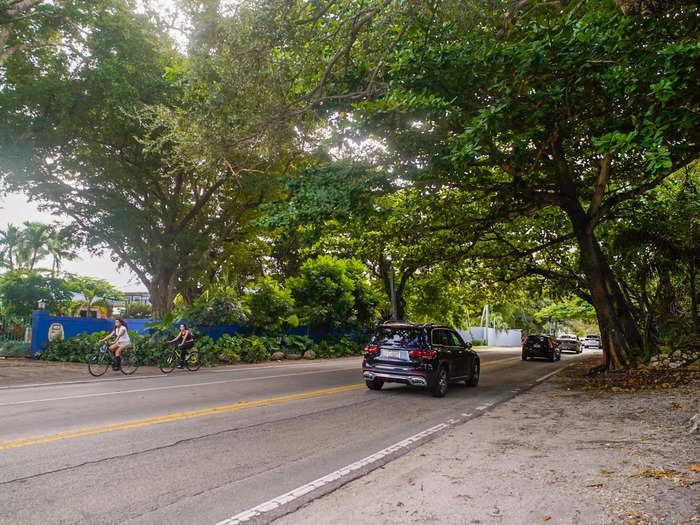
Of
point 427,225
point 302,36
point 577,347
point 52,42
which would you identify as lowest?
point 577,347

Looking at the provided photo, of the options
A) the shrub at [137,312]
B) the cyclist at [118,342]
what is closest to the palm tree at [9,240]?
the shrub at [137,312]

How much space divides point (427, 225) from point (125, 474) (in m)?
13.2

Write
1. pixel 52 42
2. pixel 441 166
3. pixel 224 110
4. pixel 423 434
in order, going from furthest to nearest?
1. pixel 52 42
2. pixel 224 110
3. pixel 441 166
4. pixel 423 434

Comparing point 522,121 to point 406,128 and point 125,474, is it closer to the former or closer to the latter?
point 406,128

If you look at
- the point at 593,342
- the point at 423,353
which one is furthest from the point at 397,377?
the point at 593,342

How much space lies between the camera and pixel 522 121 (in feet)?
34.3

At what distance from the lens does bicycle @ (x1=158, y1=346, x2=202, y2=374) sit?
1638 cm

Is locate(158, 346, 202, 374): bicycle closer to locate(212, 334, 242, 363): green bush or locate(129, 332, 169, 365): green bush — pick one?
locate(129, 332, 169, 365): green bush

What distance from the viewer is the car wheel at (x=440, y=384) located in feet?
36.0

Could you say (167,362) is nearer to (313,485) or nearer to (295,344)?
(295,344)

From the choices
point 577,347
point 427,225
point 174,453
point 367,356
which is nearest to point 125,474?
point 174,453

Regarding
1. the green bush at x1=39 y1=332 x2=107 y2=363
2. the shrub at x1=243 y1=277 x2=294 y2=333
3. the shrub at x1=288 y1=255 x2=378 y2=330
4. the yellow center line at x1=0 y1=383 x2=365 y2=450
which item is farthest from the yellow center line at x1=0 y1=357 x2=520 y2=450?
the shrub at x1=288 y1=255 x2=378 y2=330

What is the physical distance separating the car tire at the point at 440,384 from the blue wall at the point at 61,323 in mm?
14403

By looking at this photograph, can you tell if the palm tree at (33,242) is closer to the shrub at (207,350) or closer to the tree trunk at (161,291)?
the tree trunk at (161,291)
